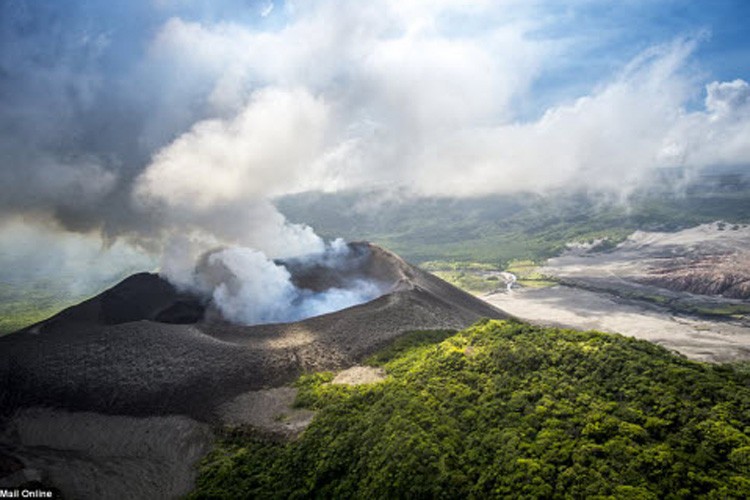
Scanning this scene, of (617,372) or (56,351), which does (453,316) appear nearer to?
(617,372)

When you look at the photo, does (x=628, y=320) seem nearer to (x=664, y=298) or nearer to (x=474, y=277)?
(x=664, y=298)

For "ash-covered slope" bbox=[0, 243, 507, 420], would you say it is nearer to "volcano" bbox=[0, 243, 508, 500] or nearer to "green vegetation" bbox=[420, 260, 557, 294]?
"volcano" bbox=[0, 243, 508, 500]

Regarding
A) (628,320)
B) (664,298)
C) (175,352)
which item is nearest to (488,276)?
(664,298)

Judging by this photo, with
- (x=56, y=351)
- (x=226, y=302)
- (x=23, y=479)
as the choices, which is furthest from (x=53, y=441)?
(x=226, y=302)

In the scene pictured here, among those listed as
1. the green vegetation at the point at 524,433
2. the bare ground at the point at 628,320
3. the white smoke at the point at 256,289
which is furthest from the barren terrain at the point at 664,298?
the green vegetation at the point at 524,433

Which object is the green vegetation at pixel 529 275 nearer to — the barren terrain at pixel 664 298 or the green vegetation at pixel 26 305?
the barren terrain at pixel 664 298
